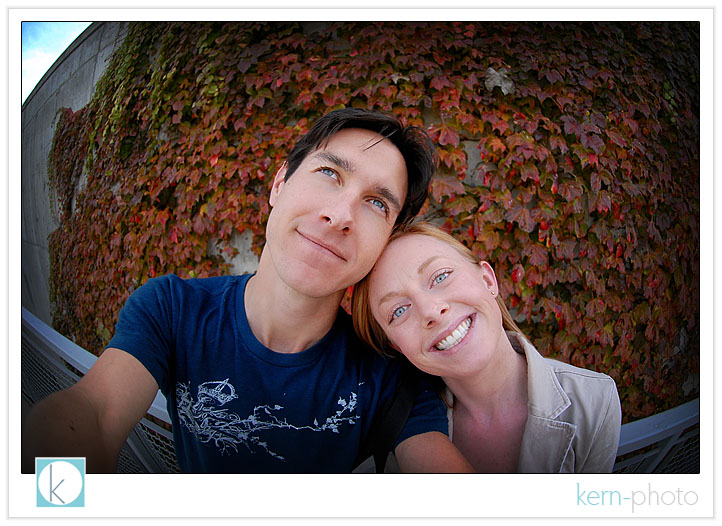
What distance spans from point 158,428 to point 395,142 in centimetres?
118

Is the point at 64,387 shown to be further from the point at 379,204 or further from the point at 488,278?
the point at 488,278

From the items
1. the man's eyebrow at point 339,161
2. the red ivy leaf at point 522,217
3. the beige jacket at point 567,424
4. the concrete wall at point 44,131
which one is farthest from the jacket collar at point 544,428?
the concrete wall at point 44,131

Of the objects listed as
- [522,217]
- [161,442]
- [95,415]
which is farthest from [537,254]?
[161,442]

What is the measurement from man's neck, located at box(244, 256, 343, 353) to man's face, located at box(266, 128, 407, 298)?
4.0 inches

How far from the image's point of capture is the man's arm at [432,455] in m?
0.98

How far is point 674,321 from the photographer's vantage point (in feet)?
3.62

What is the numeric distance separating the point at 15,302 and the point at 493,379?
1318 mm

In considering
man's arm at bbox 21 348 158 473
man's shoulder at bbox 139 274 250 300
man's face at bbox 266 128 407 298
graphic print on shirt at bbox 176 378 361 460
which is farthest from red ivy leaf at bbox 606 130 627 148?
man's arm at bbox 21 348 158 473

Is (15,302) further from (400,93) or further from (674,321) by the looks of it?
(674,321)

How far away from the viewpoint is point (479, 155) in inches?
50.9

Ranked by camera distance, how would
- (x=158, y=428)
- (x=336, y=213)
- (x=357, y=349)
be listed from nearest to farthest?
(x=336, y=213)
(x=357, y=349)
(x=158, y=428)

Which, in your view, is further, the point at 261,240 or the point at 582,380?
the point at 261,240
